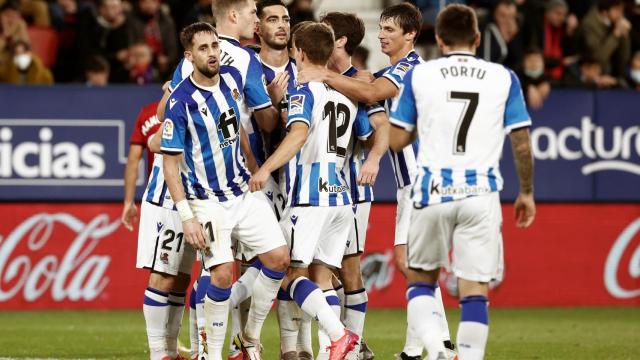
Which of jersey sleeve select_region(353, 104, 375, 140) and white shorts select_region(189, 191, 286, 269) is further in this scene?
jersey sleeve select_region(353, 104, 375, 140)

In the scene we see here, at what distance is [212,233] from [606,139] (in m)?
7.95

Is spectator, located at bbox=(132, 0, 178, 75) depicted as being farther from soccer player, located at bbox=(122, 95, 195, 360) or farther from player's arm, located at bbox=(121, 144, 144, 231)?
soccer player, located at bbox=(122, 95, 195, 360)

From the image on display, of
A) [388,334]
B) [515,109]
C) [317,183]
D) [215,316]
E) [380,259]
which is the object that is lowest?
[388,334]

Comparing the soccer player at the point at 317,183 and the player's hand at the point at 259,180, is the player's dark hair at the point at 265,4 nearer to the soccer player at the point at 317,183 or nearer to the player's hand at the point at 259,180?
the soccer player at the point at 317,183

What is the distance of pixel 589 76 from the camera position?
16.6m

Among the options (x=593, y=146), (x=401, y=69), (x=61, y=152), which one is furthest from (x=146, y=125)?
(x=593, y=146)

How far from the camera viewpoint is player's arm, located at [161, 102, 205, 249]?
8.31 m

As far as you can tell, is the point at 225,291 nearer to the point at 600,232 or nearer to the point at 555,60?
the point at 600,232

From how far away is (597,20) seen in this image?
17.2 meters

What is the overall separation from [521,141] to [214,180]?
2.10 m

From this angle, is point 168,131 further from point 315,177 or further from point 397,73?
point 397,73

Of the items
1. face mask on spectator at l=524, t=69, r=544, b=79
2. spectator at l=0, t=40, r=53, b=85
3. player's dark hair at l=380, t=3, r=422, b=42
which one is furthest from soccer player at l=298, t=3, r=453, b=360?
spectator at l=0, t=40, r=53, b=85

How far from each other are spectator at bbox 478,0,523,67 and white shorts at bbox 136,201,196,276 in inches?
317

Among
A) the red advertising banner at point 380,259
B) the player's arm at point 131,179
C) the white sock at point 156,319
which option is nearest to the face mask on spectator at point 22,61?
the red advertising banner at point 380,259
